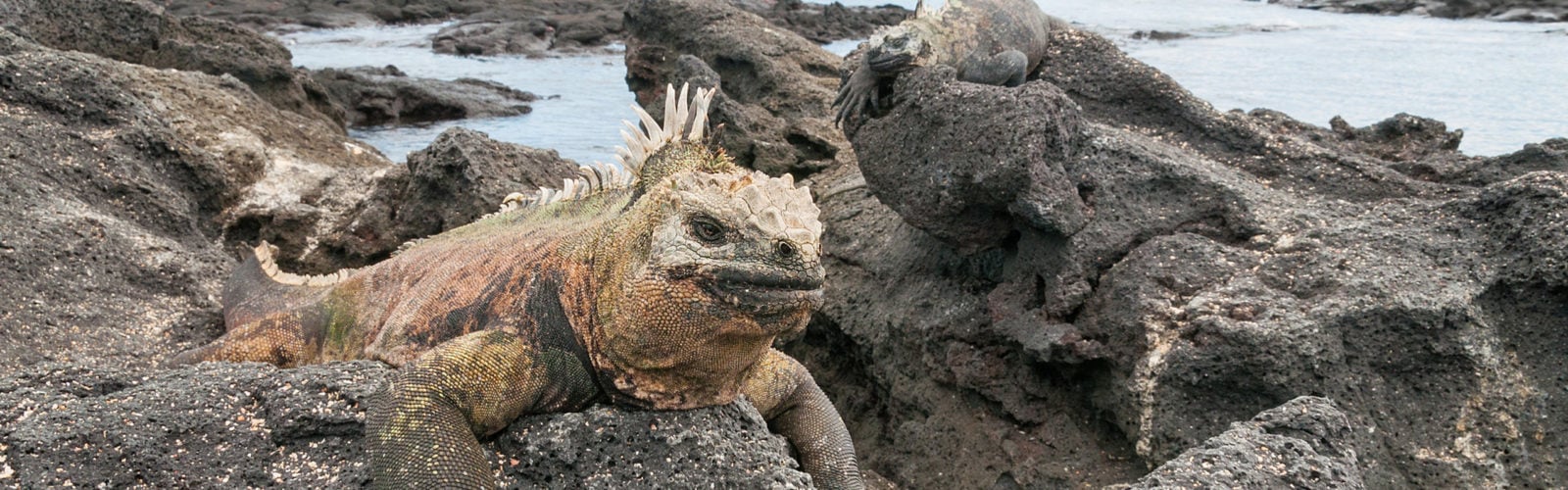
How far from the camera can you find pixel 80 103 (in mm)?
4297

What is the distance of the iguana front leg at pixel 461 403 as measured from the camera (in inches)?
85.0

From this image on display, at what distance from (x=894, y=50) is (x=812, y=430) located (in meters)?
2.99

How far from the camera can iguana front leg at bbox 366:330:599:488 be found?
85.0 inches

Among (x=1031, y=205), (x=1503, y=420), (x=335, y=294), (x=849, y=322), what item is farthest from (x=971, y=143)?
(x=335, y=294)

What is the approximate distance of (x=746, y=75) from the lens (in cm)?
766

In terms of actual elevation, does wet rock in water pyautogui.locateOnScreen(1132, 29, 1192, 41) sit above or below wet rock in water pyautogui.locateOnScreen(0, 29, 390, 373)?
below

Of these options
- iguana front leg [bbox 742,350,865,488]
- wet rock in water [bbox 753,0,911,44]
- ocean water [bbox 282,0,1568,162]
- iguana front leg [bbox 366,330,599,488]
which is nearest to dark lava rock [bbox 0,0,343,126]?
ocean water [bbox 282,0,1568,162]

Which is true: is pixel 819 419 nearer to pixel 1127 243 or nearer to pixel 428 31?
pixel 1127 243

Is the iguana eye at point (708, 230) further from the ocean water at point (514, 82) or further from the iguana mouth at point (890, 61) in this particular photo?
the iguana mouth at point (890, 61)

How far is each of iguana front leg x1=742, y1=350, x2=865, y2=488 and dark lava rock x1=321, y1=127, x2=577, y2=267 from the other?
1888 mm

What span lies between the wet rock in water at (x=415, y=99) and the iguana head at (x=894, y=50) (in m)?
7.11

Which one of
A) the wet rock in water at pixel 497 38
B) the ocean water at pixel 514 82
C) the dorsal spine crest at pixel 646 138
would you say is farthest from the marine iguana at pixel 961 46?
the wet rock in water at pixel 497 38

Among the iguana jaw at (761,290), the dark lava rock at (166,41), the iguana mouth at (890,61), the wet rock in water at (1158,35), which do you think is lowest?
the wet rock in water at (1158,35)

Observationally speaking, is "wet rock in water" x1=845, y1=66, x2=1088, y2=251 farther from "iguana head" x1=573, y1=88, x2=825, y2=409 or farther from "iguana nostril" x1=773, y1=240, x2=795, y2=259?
"iguana nostril" x1=773, y1=240, x2=795, y2=259
